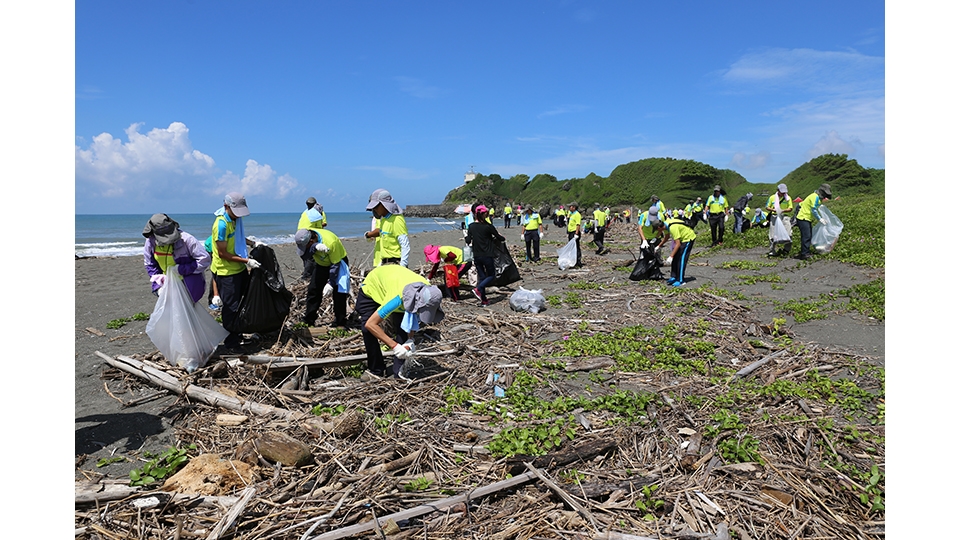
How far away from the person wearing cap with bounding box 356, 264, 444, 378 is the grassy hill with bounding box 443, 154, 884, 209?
155 feet

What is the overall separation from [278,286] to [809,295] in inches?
364

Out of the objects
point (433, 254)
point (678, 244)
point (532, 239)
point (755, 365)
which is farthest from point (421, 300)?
point (532, 239)

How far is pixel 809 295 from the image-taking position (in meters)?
9.29

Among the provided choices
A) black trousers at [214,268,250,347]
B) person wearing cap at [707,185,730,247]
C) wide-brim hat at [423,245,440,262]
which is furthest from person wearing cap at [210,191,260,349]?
person wearing cap at [707,185,730,247]

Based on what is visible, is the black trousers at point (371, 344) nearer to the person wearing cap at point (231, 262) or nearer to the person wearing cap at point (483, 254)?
the person wearing cap at point (231, 262)

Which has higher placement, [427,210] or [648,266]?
[427,210]

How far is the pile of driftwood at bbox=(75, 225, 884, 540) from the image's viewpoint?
2.98m

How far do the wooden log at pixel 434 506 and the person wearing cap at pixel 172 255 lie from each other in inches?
133

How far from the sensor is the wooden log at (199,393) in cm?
430

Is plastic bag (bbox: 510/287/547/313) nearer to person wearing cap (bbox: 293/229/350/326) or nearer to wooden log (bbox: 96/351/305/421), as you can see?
person wearing cap (bbox: 293/229/350/326)

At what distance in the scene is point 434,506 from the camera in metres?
3.10

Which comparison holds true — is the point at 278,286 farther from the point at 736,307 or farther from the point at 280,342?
the point at 736,307

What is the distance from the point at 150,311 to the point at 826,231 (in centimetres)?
1511

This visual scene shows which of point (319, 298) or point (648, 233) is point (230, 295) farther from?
point (648, 233)
